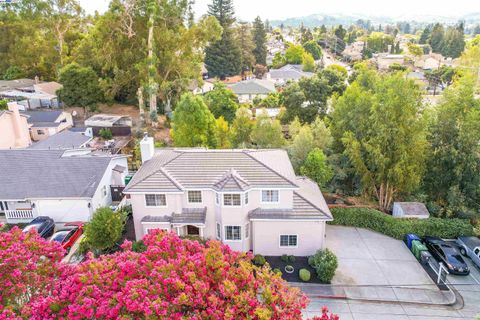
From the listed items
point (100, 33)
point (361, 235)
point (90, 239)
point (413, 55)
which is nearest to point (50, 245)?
point (90, 239)

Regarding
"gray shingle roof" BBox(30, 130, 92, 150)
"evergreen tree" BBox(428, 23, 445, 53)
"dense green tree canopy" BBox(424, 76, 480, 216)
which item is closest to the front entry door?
"dense green tree canopy" BBox(424, 76, 480, 216)

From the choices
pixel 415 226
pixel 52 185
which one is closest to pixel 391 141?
pixel 415 226

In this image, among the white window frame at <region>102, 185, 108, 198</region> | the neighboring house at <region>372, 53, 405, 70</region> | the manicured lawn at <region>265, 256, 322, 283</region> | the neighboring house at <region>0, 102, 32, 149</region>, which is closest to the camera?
Answer: the manicured lawn at <region>265, 256, 322, 283</region>

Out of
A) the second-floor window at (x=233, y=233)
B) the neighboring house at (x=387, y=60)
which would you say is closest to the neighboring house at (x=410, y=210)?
the second-floor window at (x=233, y=233)

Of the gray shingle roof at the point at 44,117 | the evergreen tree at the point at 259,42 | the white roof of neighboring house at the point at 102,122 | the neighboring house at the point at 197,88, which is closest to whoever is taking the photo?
the white roof of neighboring house at the point at 102,122

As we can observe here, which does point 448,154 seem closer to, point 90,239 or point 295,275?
point 295,275

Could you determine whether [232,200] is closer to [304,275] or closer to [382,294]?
[304,275]

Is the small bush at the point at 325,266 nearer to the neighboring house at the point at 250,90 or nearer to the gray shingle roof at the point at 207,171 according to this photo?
the gray shingle roof at the point at 207,171

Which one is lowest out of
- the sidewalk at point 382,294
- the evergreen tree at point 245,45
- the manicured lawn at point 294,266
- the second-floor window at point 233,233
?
the sidewalk at point 382,294

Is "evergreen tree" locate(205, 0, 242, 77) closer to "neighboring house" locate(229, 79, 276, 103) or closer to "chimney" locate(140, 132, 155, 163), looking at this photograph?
"neighboring house" locate(229, 79, 276, 103)

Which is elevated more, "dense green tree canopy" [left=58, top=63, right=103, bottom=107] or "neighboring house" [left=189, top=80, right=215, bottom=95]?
"dense green tree canopy" [left=58, top=63, right=103, bottom=107]

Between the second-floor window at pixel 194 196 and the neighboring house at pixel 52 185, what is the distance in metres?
8.25

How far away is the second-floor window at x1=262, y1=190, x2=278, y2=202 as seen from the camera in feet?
72.4

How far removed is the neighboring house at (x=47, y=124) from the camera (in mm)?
43156
